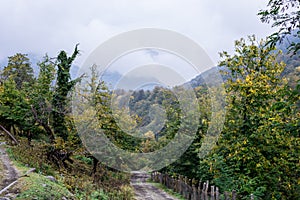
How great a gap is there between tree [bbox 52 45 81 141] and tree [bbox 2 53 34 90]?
476 inches

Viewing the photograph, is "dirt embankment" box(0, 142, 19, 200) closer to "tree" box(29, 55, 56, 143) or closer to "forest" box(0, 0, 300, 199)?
"forest" box(0, 0, 300, 199)

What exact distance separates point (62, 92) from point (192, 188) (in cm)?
802

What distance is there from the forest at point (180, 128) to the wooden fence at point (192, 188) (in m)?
0.46

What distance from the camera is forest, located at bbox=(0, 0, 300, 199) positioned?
1025 centimetres

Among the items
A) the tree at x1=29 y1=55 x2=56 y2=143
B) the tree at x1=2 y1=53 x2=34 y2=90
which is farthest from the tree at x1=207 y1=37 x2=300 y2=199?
the tree at x1=2 y1=53 x2=34 y2=90

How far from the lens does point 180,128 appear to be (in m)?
16.4

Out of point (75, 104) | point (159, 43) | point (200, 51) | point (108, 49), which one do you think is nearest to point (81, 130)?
point (75, 104)

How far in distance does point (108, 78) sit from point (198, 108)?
5.05 m

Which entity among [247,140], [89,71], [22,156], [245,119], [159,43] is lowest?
[22,156]

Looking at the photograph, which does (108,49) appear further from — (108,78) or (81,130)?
(81,130)

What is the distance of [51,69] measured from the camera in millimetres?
16250

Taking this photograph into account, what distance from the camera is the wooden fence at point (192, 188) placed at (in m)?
10.3

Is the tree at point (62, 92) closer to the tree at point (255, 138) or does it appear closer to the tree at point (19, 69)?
the tree at point (255, 138)

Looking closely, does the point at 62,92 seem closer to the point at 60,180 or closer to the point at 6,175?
the point at 60,180
